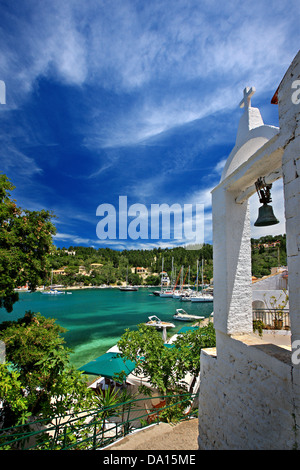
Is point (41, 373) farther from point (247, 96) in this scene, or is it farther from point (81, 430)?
point (247, 96)

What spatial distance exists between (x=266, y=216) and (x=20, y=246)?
698 cm

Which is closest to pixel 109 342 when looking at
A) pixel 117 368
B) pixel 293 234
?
pixel 117 368

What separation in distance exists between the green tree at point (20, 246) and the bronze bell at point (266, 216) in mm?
6381

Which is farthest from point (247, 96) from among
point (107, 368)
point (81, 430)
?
point (107, 368)

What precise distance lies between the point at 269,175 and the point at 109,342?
24397 millimetres

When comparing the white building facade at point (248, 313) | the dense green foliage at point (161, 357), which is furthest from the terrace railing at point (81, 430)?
the white building facade at point (248, 313)

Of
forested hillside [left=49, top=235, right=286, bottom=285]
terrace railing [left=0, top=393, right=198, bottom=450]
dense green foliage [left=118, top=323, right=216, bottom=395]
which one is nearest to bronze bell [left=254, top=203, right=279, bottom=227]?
terrace railing [left=0, top=393, right=198, bottom=450]

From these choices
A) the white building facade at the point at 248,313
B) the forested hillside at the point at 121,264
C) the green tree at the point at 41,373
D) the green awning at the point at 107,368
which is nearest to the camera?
the white building facade at the point at 248,313

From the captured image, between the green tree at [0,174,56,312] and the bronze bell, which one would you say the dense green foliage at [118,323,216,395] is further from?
the bronze bell

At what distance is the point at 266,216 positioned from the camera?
3.11 metres

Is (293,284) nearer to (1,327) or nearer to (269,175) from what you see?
(269,175)

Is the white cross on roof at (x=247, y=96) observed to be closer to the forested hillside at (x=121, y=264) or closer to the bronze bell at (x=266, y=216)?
the bronze bell at (x=266, y=216)

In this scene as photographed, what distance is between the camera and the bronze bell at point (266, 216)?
10.1 ft
